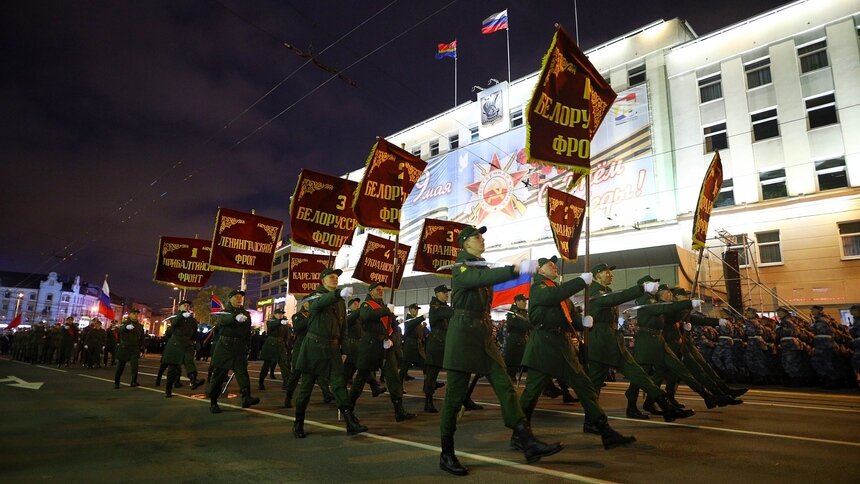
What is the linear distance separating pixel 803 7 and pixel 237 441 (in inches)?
1074

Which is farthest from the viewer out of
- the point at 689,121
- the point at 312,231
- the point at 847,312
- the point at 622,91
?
the point at 622,91

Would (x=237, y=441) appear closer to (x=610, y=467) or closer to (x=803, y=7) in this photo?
(x=610, y=467)

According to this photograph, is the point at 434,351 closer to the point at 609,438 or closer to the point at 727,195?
the point at 609,438

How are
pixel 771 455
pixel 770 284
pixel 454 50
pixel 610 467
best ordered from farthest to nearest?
pixel 454 50
pixel 770 284
pixel 771 455
pixel 610 467

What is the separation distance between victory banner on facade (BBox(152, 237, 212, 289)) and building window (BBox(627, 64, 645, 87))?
72.2 feet

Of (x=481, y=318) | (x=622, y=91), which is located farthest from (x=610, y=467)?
(x=622, y=91)

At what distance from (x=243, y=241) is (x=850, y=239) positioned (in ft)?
73.5

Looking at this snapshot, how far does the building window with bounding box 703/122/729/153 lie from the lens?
22984 millimetres

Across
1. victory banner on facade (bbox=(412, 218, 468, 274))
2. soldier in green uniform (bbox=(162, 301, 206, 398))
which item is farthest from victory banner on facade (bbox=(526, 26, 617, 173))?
soldier in green uniform (bbox=(162, 301, 206, 398))

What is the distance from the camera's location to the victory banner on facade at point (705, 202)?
1128 centimetres

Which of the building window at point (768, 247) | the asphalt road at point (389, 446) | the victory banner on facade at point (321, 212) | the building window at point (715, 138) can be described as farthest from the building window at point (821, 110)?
the victory banner on facade at point (321, 212)

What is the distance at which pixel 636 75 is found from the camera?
26078 mm

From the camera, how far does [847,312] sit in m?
18.7

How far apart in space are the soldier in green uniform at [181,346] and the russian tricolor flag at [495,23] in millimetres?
24521
